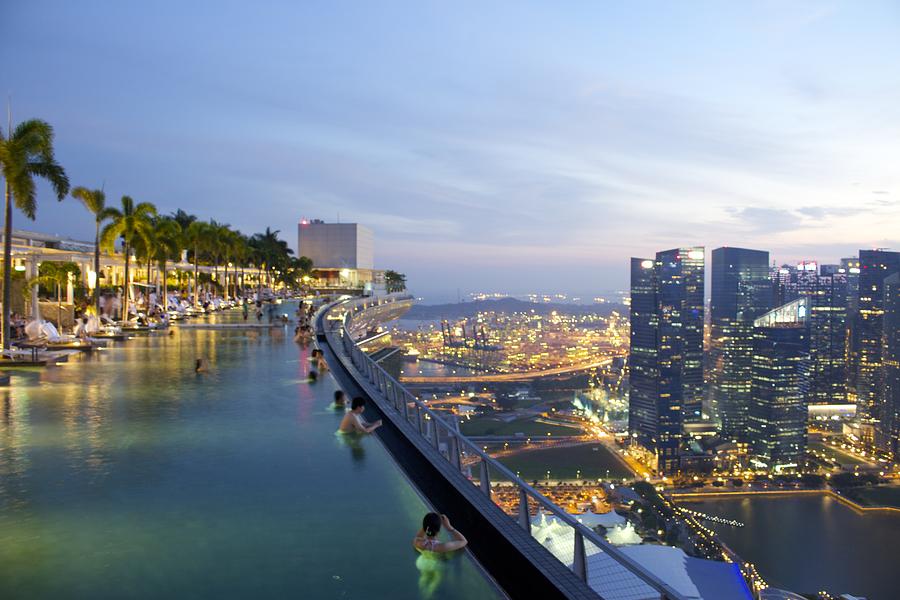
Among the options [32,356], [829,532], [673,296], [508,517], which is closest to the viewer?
[508,517]

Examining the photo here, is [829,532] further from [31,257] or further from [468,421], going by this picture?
[31,257]

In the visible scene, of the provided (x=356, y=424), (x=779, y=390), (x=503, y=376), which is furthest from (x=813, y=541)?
(x=503, y=376)

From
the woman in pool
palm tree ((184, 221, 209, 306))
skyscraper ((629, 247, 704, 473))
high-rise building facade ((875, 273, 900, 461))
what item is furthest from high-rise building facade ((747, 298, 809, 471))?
palm tree ((184, 221, 209, 306))

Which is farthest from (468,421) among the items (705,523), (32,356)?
(32,356)

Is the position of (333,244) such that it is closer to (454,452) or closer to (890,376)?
(890,376)

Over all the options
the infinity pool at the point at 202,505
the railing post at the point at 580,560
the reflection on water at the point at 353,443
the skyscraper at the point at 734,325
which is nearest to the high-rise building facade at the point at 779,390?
the skyscraper at the point at 734,325
